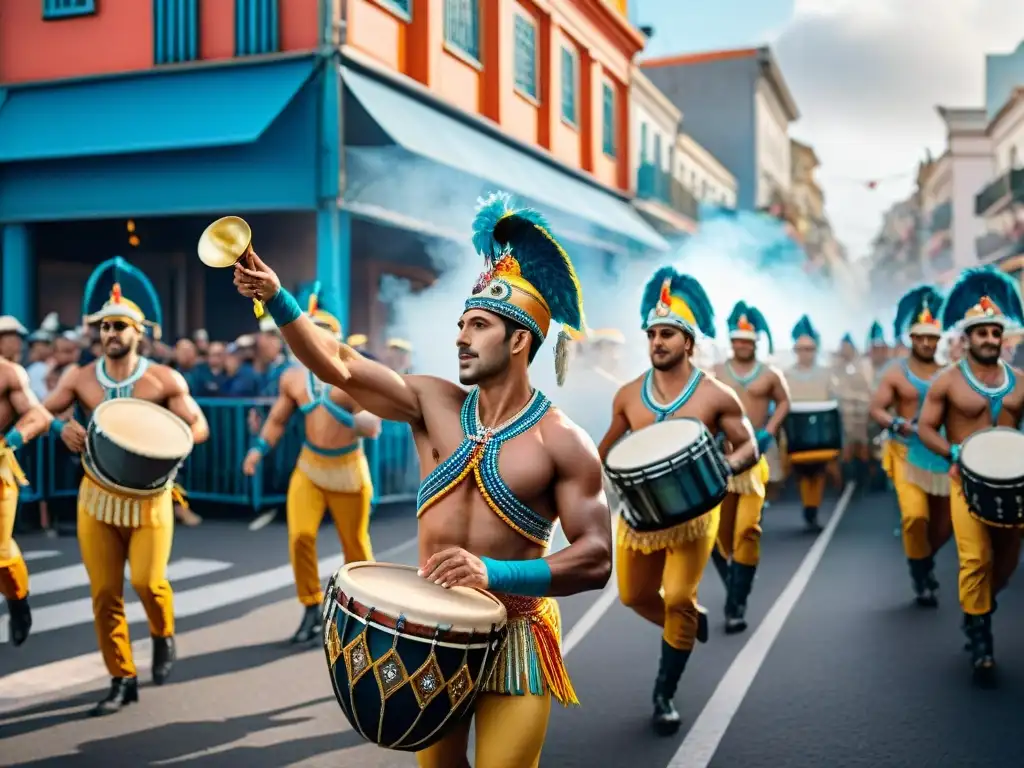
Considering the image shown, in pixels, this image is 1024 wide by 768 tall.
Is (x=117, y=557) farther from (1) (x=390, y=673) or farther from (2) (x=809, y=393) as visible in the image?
(2) (x=809, y=393)

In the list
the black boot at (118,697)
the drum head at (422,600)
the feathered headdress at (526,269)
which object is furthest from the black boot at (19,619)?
the feathered headdress at (526,269)

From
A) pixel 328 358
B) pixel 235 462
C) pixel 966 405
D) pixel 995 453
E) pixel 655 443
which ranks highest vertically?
pixel 328 358

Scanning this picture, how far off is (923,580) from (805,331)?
20.7 feet

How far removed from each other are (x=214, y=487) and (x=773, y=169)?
50.4 metres

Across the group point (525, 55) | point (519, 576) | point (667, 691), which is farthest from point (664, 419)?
point (525, 55)

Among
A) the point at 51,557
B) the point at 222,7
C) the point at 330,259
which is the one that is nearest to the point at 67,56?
the point at 222,7

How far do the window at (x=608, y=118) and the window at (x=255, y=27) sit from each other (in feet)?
40.3

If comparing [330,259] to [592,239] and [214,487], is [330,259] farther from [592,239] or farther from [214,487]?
[592,239]

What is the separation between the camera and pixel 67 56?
1569cm

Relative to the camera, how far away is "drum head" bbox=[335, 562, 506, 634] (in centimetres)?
307

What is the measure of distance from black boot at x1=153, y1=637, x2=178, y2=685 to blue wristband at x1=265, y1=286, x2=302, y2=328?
3632mm

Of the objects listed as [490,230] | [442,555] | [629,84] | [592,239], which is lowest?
[442,555]

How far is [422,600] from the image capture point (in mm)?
3123

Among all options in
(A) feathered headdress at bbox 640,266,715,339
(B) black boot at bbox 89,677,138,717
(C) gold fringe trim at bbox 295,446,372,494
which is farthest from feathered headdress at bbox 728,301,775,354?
(B) black boot at bbox 89,677,138,717
